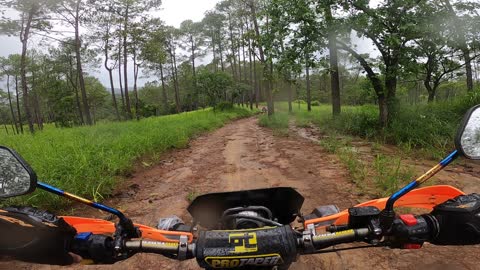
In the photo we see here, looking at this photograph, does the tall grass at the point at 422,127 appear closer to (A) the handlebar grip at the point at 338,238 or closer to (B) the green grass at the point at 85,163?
(A) the handlebar grip at the point at 338,238

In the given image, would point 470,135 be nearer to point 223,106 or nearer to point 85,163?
point 85,163

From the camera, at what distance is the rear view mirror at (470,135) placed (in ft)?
3.79

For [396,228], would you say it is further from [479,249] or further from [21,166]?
[479,249]

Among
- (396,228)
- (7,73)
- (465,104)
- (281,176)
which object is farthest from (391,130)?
(7,73)

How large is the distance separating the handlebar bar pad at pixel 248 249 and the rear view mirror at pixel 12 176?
2.55 ft

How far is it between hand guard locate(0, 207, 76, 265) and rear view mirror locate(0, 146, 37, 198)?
0.11 metres

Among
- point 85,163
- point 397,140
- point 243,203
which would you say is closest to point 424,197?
point 243,203

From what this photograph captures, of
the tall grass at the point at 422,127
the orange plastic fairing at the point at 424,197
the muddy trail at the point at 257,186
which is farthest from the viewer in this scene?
the tall grass at the point at 422,127

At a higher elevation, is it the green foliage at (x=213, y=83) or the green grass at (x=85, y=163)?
the green foliage at (x=213, y=83)

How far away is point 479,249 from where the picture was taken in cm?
257

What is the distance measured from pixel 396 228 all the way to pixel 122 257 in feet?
3.76

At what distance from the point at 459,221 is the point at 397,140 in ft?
25.3

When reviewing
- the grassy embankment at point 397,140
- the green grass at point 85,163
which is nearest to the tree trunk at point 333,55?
the grassy embankment at point 397,140

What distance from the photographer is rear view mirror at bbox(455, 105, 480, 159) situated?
3.79 feet
